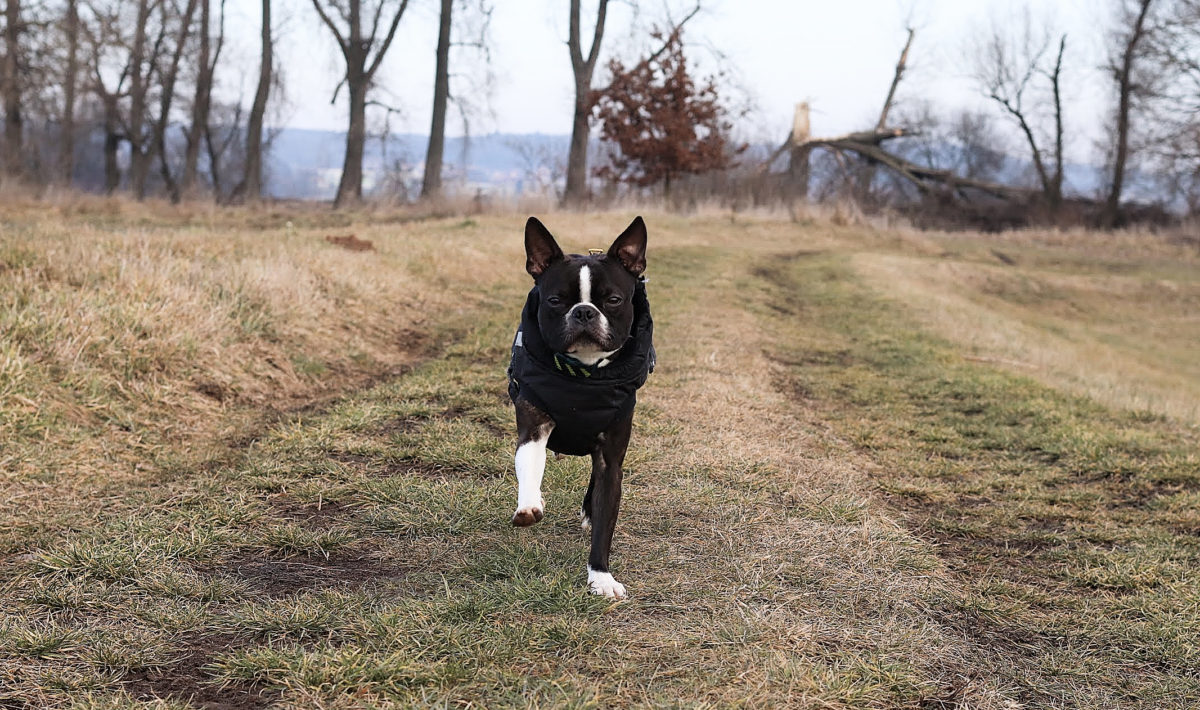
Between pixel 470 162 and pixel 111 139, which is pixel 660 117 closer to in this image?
pixel 470 162

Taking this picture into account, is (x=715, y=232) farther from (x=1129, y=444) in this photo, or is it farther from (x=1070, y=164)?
(x=1070, y=164)

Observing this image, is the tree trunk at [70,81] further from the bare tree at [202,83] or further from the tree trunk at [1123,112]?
the tree trunk at [1123,112]

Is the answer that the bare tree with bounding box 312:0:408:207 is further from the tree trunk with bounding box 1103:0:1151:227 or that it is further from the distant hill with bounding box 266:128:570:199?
the tree trunk with bounding box 1103:0:1151:227

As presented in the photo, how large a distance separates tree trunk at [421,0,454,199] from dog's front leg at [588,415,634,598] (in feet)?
79.4

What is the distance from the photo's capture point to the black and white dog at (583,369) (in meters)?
3.55

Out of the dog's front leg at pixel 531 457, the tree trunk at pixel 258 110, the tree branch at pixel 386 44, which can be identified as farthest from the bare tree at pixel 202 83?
the dog's front leg at pixel 531 457

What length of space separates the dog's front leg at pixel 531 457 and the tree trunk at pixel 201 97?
3112 centimetres

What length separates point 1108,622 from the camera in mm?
3879

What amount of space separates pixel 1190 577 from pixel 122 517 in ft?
17.0

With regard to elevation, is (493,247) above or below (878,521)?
above

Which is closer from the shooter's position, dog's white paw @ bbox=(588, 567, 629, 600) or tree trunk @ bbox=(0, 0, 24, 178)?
dog's white paw @ bbox=(588, 567, 629, 600)

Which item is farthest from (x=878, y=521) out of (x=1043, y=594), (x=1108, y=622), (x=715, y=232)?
(x=715, y=232)

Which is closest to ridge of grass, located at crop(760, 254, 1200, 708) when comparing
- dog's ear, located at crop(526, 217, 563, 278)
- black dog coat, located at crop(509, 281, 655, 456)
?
black dog coat, located at crop(509, 281, 655, 456)

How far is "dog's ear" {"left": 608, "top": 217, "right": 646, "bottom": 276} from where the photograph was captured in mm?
3730
